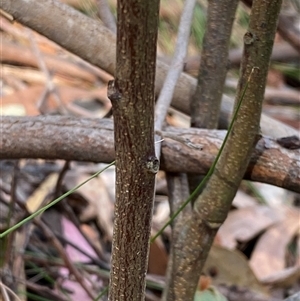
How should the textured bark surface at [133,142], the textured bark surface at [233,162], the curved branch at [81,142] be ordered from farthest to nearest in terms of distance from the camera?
the curved branch at [81,142] → the textured bark surface at [233,162] → the textured bark surface at [133,142]

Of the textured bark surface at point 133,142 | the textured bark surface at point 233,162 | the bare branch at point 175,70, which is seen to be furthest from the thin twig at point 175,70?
the textured bark surface at point 133,142

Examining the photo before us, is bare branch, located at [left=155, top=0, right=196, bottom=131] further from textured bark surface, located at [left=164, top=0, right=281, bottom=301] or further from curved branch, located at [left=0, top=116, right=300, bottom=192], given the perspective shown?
textured bark surface, located at [left=164, top=0, right=281, bottom=301]

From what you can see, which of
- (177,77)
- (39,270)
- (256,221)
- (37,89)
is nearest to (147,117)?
(177,77)

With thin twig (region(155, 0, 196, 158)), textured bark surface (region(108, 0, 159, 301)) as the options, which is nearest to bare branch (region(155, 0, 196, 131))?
thin twig (region(155, 0, 196, 158))

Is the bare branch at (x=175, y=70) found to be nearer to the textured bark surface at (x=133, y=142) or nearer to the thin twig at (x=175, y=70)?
the thin twig at (x=175, y=70)

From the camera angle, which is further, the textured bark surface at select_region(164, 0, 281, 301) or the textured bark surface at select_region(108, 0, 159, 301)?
the textured bark surface at select_region(164, 0, 281, 301)

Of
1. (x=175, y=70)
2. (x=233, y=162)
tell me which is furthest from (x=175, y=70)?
(x=233, y=162)

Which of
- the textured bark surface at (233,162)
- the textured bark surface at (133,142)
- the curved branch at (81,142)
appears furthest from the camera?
the curved branch at (81,142)
